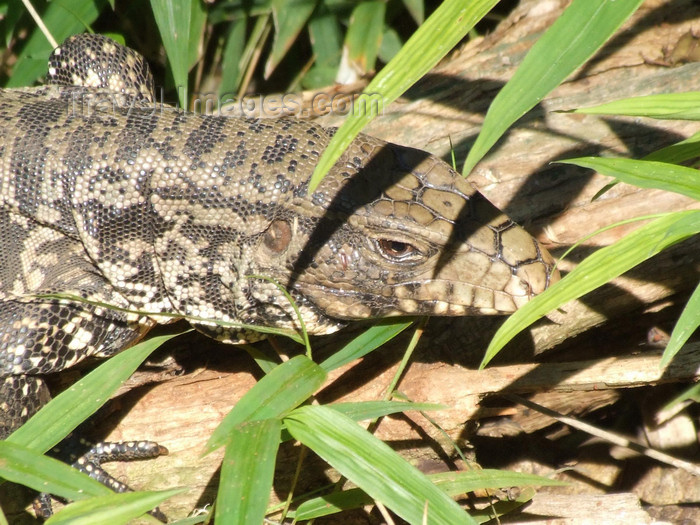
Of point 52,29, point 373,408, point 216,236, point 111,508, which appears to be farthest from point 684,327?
point 52,29

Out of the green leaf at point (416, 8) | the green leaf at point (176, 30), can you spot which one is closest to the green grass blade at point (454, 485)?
the green leaf at point (176, 30)

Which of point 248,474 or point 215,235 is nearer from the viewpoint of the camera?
point 248,474

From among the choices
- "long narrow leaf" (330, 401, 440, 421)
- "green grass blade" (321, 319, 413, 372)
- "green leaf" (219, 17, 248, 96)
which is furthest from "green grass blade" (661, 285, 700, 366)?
"green leaf" (219, 17, 248, 96)

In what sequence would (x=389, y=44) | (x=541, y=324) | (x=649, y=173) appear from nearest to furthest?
(x=649, y=173), (x=541, y=324), (x=389, y=44)

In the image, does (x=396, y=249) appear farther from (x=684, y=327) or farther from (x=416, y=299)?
(x=684, y=327)

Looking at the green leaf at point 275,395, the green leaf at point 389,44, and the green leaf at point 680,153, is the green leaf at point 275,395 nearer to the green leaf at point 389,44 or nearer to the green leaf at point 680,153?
the green leaf at point 680,153

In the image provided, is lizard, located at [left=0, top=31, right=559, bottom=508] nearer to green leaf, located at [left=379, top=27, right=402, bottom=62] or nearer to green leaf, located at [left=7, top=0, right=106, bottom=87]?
green leaf, located at [left=7, top=0, right=106, bottom=87]

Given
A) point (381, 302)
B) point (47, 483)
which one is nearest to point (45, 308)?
point (47, 483)

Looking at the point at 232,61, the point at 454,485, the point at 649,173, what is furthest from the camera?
the point at 232,61
